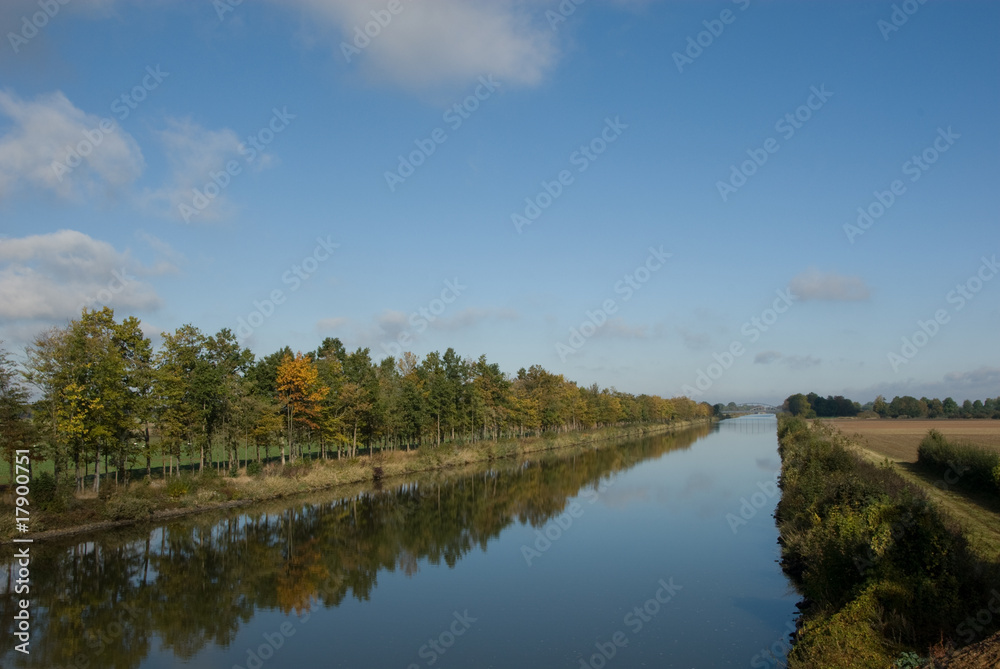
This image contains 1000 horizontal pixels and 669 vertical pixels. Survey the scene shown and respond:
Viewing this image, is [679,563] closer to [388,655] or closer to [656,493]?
[388,655]

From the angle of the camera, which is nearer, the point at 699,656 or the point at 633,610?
the point at 699,656

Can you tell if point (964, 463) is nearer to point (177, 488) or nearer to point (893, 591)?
point (893, 591)

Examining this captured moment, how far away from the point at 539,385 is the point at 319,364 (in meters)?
37.2

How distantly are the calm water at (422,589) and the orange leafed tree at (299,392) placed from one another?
728 centimetres

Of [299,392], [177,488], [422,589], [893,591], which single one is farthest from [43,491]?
[893,591]

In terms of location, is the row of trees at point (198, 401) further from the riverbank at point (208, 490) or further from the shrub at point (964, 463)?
the shrub at point (964, 463)

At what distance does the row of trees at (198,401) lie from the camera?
1035 inches

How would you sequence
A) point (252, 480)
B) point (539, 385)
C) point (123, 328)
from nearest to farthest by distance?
point (123, 328)
point (252, 480)
point (539, 385)

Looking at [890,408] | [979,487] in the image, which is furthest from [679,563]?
[890,408]

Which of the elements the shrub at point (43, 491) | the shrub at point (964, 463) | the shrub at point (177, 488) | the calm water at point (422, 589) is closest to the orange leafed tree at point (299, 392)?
the calm water at point (422, 589)

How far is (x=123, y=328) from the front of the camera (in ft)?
99.4

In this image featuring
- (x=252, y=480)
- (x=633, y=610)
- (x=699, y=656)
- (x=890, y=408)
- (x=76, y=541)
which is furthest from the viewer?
(x=890, y=408)

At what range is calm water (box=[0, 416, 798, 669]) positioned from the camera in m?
13.5

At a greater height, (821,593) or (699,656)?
(821,593)
